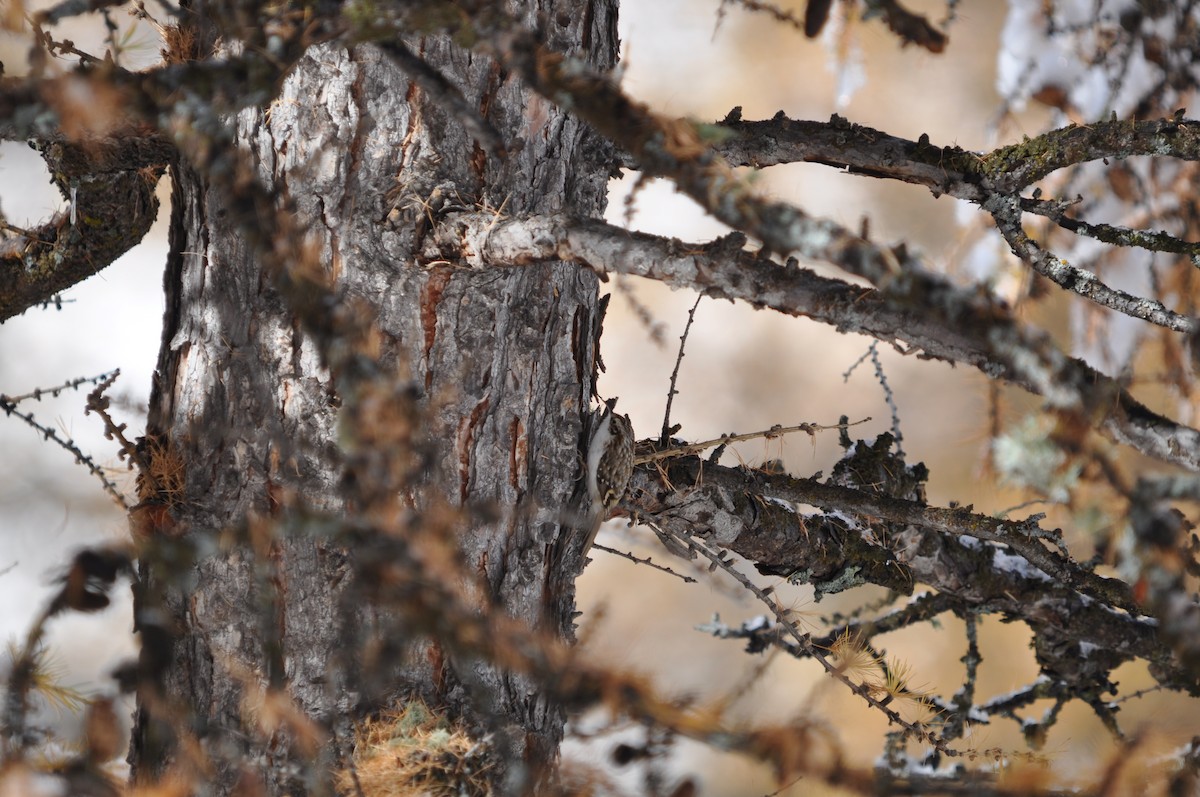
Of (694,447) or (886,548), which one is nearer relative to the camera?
(694,447)

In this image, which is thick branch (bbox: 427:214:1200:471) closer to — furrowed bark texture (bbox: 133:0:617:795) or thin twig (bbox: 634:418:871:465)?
furrowed bark texture (bbox: 133:0:617:795)

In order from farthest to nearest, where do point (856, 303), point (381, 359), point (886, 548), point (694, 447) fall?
point (886, 548) → point (694, 447) → point (381, 359) → point (856, 303)

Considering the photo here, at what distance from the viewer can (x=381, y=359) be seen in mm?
978

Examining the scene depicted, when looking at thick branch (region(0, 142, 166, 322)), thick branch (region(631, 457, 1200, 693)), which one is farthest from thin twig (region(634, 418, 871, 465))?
thick branch (region(0, 142, 166, 322))

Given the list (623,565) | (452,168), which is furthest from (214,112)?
(623,565)

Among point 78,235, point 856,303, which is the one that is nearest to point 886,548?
point 856,303

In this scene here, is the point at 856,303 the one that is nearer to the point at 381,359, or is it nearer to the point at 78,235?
the point at 381,359

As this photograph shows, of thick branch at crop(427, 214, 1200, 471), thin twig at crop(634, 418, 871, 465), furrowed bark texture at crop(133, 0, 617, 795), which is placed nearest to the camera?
thick branch at crop(427, 214, 1200, 471)

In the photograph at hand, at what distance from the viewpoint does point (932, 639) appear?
12.8ft

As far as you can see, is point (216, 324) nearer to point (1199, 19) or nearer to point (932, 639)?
point (1199, 19)

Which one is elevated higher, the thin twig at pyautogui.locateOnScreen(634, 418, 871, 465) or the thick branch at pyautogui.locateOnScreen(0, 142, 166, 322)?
the thick branch at pyautogui.locateOnScreen(0, 142, 166, 322)

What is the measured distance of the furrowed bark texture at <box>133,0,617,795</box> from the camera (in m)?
0.98

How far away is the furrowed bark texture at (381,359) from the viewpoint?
0.98 metres

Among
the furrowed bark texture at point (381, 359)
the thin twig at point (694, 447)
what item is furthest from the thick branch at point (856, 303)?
the thin twig at point (694, 447)
